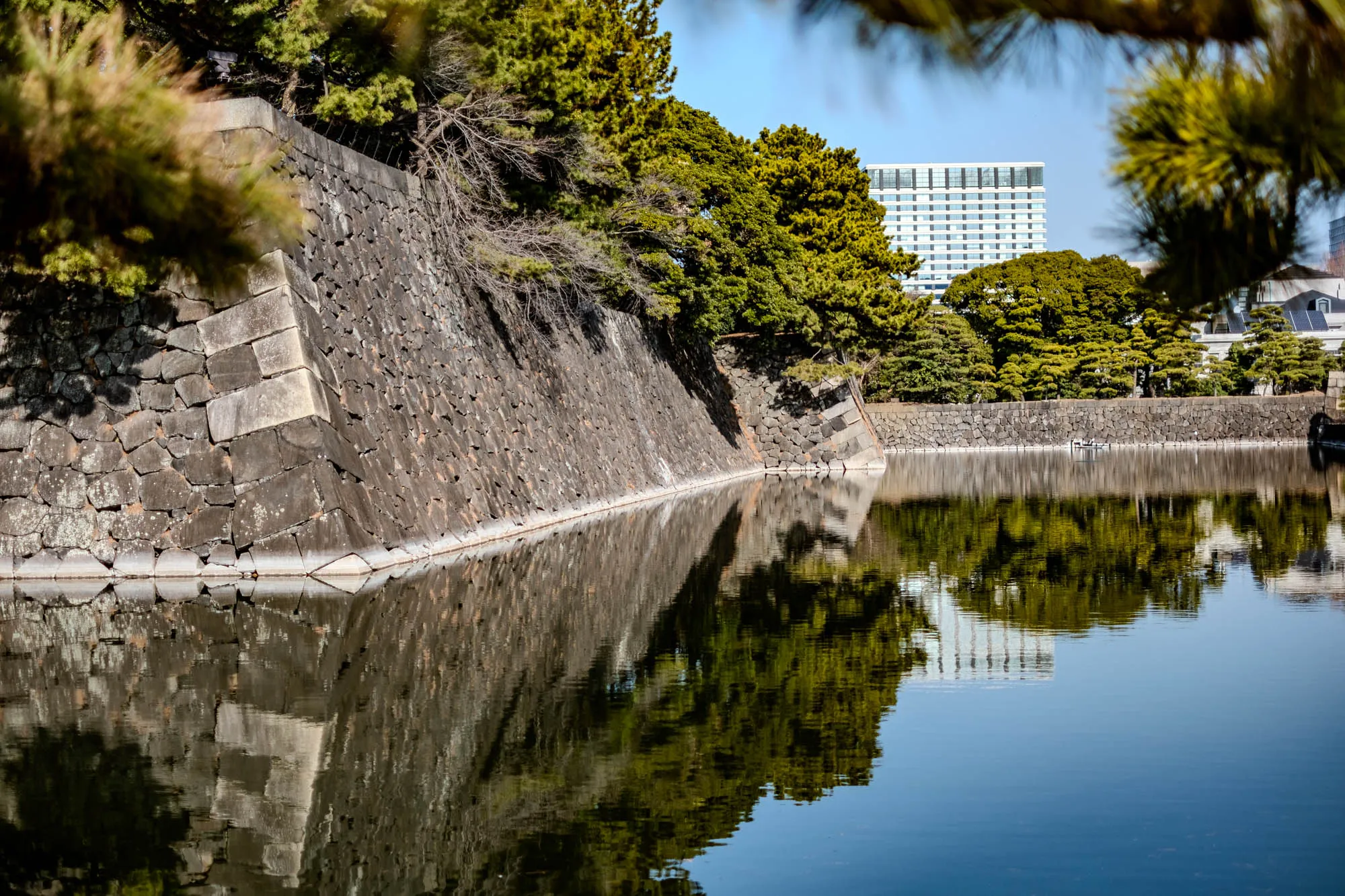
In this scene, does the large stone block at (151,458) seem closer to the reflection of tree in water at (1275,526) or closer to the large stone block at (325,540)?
the large stone block at (325,540)

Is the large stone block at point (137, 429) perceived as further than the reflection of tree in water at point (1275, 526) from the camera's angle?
No

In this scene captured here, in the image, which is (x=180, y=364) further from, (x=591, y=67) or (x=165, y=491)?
(x=591, y=67)

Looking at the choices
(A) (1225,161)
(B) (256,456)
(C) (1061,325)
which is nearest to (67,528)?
(B) (256,456)

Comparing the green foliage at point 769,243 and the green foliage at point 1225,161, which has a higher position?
the green foliage at point 769,243

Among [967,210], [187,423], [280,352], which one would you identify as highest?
[967,210]

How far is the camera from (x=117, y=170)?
3510 mm

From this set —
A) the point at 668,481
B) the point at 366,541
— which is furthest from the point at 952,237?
the point at 366,541

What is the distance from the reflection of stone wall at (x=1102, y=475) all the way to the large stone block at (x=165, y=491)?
13.3m

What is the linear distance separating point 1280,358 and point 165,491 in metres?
51.2

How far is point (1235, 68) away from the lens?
3.46 metres

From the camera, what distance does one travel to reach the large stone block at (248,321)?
1154 centimetres

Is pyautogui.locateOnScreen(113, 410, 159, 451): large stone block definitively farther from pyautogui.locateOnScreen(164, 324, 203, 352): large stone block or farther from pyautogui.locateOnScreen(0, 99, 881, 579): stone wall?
pyautogui.locateOnScreen(164, 324, 203, 352): large stone block

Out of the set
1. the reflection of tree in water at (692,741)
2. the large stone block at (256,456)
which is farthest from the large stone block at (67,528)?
the reflection of tree in water at (692,741)

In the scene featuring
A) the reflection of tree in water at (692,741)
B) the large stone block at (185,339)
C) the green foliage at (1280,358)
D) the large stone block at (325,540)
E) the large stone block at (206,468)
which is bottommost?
the reflection of tree in water at (692,741)
